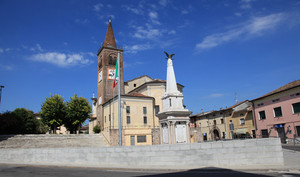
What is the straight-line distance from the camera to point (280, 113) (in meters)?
31.7

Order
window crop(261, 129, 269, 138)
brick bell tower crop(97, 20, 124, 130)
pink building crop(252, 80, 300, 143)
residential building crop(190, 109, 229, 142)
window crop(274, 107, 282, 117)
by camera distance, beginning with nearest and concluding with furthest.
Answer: pink building crop(252, 80, 300, 143) < window crop(274, 107, 282, 117) < window crop(261, 129, 269, 138) < residential building crop(190, 109, 229, 142) < brick bell tower crop(97, 20, 124, 130)

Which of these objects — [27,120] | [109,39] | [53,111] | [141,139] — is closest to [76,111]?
[53,111]

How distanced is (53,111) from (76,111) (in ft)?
15.0

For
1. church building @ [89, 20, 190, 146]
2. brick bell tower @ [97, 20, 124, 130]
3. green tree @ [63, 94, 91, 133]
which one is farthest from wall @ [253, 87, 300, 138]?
green tree @ [63, 94, 91, 133]

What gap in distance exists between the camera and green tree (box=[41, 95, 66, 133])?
42.9 m

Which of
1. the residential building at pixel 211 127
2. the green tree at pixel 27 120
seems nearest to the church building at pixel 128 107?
the residential building at pixel 211 127

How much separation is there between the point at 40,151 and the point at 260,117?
34.3 meters

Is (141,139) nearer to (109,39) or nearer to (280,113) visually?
(280,113)

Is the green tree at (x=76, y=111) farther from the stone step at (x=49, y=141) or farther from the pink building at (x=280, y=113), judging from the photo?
the pink building at (x=280, y=113)

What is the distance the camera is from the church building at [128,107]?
40.1 meters

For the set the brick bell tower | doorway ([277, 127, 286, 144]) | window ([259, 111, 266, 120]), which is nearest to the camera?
doorway ([277, 127, 286, 144])

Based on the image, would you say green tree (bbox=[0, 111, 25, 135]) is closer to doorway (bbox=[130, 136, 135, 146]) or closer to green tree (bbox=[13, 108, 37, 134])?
green tree (bbox=[13, 108, 37, 134])

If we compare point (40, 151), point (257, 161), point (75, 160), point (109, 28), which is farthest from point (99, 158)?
point (109, 28)

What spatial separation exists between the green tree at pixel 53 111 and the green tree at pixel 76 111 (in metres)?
1.43
